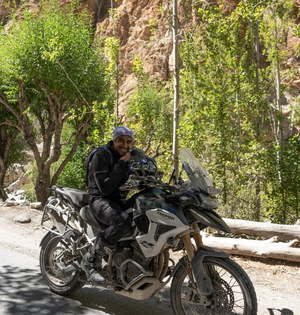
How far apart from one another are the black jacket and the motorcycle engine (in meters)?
0.55

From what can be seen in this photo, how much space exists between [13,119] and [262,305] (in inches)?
645

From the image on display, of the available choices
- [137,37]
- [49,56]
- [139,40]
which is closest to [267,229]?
[49,56]

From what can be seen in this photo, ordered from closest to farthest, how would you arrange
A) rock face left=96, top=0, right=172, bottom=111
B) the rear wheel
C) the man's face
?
the man's face
the rear wheel
rock face left=96, top=0, right=172, bottom=111

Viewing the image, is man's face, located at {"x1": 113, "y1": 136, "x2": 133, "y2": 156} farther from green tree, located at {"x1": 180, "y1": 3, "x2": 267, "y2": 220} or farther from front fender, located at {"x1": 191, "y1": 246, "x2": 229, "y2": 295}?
green tree, located at {"x1": 180, "y1": 3, "x2": 267, "y2": 220}

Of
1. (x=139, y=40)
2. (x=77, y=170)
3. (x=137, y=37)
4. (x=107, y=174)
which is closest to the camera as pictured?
(x=107, y=174)

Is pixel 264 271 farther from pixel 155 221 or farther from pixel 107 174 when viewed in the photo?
pixel 107 174

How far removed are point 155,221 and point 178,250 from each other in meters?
0.46

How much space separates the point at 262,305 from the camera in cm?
385

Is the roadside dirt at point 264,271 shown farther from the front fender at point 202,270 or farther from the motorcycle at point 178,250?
the front fender at point 202,270

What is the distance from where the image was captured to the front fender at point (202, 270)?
9.80ft

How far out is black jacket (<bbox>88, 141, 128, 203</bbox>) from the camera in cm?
346

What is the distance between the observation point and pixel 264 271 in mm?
4934

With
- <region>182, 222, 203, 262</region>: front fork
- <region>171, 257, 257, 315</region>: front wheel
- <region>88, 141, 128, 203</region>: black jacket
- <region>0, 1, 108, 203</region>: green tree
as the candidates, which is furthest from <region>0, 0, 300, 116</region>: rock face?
<region>171, 257, 257, 315</region>: front wheel

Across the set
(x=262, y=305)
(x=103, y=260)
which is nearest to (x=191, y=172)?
(x=103, y=260)
